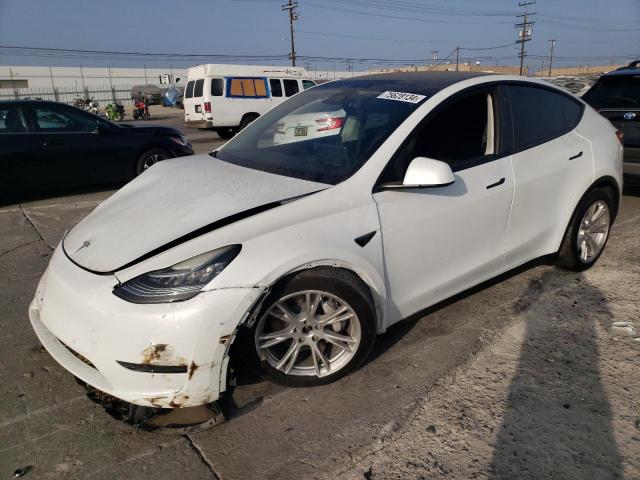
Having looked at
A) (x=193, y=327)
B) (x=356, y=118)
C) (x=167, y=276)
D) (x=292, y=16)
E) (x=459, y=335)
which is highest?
(x=292, y=16)

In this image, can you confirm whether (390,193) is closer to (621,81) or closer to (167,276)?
(167,276)

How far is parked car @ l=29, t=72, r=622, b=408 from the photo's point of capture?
2156 mm

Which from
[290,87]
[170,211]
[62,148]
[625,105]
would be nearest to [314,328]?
[170,211]

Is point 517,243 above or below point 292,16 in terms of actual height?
below

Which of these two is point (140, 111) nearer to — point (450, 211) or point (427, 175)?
point (450, 211)

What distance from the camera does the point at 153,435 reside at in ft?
7.55

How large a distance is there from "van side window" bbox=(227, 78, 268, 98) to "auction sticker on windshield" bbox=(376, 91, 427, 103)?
1488 centimetres

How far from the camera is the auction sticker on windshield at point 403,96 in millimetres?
2924

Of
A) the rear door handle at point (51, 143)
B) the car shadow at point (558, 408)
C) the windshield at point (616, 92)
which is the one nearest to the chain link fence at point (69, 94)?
the rear door handle at point (51, 143)

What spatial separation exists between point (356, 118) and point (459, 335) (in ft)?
5.05

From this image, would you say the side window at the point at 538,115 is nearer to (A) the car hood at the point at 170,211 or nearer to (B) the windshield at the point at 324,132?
(B) the windshield at the point at 324,132

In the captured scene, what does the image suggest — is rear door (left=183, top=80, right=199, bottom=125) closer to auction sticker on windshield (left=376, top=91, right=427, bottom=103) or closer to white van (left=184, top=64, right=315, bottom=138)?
white van (left=184, top=64, right=315, bottom=138)

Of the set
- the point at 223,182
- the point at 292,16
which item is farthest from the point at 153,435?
the point at 292,16

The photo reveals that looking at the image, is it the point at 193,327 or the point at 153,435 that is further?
the point at 153,435
